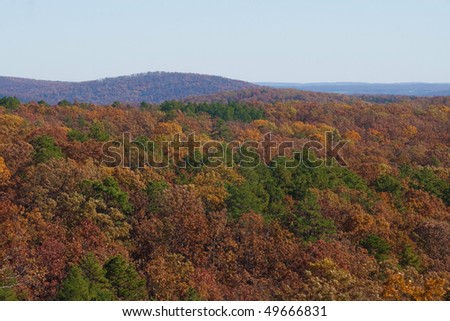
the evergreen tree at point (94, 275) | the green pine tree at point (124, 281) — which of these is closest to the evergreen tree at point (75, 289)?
the evergreen tree at point (94, 275)

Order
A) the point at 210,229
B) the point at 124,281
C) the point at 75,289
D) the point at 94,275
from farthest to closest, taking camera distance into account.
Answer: the point at 210,229, the point at 124,281, the point at 94,275, the point at 75,289

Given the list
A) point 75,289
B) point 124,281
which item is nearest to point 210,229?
point 124,281

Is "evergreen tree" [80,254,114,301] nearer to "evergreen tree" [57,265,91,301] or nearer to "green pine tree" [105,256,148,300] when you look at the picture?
"green pine tree" [105,256,148,300]

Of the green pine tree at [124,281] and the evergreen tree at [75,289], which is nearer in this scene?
the evergreen tree at [75,289]

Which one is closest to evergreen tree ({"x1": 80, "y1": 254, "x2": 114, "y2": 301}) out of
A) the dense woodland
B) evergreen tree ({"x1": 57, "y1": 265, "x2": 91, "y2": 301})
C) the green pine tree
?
the dense woodland

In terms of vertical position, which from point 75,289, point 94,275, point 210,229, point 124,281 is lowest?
point 210,229

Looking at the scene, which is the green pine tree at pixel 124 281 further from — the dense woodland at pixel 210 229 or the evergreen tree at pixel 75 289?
the evergreen tree at pixel 75 289

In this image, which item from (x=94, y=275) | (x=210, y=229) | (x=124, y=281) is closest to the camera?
(x=94, y=275)

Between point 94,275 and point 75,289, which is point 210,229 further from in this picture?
point 75,289
